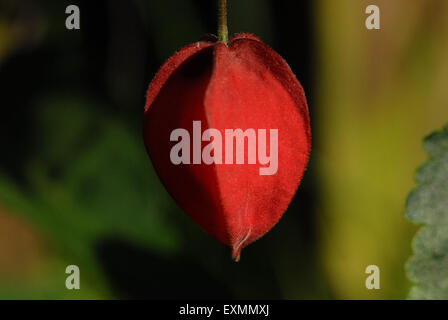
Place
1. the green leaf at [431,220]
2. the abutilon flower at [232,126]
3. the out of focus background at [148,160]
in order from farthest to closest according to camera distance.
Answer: the out of focus background at [148,160] < the green leaf at [431,220] < the abutilon flower at [232,126]

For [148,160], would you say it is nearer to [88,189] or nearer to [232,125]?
[88,189]

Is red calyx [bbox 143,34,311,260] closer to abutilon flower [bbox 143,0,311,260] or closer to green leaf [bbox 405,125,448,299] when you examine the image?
abutilon flower [bbox 143,0,311,260]

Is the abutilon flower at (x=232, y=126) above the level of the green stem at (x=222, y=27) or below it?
below

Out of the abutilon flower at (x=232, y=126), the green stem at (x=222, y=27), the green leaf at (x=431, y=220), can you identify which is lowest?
the green leaf at (x=431, y=220)

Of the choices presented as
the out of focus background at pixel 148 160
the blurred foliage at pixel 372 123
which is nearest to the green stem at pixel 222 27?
the out of focus background at pixel 148 160

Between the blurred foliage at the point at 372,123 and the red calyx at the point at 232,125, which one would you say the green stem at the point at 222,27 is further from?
the blurred foliage at the point at 372,123

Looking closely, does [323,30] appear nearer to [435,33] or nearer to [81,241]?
[435,33]

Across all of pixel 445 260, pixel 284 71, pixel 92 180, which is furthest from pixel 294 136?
pixel 92 180
